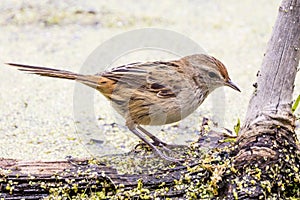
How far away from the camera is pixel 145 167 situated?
3.55m

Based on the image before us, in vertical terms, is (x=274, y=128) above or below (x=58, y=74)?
below

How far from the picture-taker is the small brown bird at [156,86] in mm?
3820

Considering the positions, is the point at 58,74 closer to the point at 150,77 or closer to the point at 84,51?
the point at 150,77

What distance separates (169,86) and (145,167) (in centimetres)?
68

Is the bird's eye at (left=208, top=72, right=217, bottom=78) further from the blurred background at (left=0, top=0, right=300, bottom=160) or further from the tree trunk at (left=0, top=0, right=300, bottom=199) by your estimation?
the blurred background at (left=0, top=0, right=300, bottom=160)

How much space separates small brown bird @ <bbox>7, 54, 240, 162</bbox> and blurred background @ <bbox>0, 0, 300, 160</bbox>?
0.85 m

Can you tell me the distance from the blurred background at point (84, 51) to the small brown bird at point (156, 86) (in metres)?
0.85

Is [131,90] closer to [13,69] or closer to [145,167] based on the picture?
[145,167]

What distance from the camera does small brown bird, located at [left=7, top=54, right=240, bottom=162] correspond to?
150 inches

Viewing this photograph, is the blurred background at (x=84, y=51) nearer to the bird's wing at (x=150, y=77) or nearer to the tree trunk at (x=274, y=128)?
the bird's wing at (x=150, y=77)

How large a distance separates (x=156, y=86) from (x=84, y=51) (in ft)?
10.1

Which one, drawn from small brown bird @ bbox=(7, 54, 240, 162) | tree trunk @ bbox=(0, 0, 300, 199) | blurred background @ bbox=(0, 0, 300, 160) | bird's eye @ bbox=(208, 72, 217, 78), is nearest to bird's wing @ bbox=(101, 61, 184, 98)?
small brown bird @ bbox=(7, 54, 240, 162)

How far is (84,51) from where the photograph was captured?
267 inches

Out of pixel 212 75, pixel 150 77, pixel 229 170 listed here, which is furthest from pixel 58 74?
pixel 229 170
